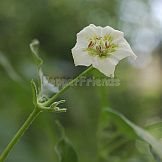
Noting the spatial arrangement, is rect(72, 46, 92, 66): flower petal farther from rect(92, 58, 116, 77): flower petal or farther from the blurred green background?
the blurred green background

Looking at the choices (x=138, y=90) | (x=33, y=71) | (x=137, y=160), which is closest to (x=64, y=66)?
(x=33, y=71)

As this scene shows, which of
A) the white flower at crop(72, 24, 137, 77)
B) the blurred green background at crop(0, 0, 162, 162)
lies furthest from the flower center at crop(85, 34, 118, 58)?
the blurred green background at crop(0, 0, 162, 162)

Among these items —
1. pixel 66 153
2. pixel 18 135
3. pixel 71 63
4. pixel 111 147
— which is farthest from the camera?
pixel 71 63

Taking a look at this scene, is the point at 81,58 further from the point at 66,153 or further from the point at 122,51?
the point at 66,153

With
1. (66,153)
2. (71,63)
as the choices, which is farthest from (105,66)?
(71,63)

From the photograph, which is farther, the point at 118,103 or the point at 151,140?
the point at 118,103

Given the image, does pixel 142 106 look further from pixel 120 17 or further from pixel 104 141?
pixel 104 141

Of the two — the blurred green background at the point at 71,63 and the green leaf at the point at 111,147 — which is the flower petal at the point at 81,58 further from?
the blurred green background at the point at 71,63
